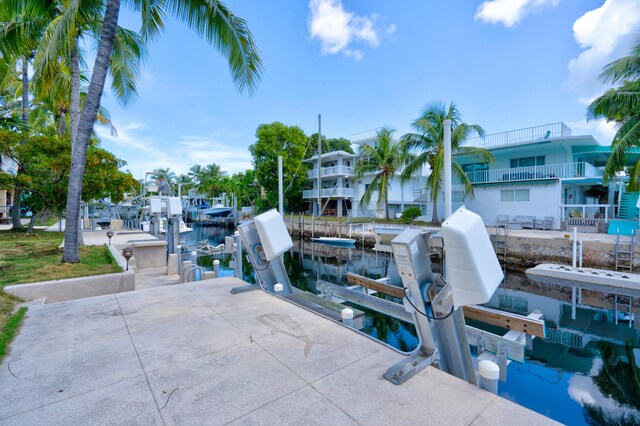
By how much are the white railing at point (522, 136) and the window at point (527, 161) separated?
1.67m

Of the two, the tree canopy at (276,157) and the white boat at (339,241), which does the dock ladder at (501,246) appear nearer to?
the white boat at (339,241)

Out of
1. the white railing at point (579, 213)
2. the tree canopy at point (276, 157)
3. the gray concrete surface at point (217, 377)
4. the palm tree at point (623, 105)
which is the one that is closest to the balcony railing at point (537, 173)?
the white railing at point (579, 213)

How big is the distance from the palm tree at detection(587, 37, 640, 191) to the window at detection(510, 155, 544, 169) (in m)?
6.71

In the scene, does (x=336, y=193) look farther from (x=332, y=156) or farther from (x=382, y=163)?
(x=382, y=163)

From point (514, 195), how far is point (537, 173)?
1816mm

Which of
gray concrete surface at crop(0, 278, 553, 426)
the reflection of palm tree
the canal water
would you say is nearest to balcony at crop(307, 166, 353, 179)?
the canal water

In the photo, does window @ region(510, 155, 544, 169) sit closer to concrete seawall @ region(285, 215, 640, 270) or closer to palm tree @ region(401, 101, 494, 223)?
palm tree @ region(401, 101, 494, 223)

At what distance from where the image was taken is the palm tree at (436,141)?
18234mm

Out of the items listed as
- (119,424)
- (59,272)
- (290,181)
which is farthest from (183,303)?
(290,181)

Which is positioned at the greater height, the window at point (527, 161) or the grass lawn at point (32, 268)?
the window at point (527, 161)

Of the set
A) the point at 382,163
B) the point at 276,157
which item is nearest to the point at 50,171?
the point at 382,163

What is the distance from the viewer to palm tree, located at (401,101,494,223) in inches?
718

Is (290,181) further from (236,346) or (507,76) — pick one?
(236,346)

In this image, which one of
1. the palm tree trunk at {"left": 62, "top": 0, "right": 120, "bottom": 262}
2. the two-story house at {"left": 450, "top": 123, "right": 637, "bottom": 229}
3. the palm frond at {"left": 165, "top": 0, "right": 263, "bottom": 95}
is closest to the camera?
the palm tree trunk at {"left": 62, "top": 0, "right": 120, "bottom": 262}
